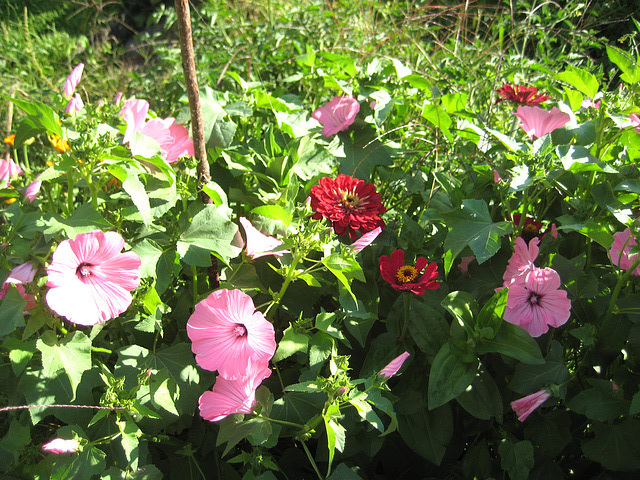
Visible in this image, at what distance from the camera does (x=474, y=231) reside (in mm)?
883

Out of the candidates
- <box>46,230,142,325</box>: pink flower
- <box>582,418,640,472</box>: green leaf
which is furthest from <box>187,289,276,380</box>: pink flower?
<box>582,418,640,472</box>: green leaf

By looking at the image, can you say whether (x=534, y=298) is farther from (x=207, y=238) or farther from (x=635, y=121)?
(x=207, y=238)

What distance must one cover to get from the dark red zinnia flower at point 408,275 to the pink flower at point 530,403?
0.76 ft

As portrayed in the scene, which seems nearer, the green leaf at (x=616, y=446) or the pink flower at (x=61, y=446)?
the pink flower at (x=61, y=446)

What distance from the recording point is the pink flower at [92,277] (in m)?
0.76

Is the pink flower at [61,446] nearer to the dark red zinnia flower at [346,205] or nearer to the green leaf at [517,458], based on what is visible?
the dark red zinnia flower at [346,205]

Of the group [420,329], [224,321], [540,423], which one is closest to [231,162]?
[224,321]

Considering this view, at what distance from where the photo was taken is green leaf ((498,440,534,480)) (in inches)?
34.4

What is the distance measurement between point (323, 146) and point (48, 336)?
2.02 feet

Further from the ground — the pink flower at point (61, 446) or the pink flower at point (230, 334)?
the pink flower at point (230, 334)

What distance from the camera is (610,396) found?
2.85 feet

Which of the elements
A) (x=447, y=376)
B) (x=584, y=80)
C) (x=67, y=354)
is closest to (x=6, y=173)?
(x=67, y=354)

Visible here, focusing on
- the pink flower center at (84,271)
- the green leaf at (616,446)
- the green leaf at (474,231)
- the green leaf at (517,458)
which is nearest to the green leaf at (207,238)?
the pink flower center at (84,271)

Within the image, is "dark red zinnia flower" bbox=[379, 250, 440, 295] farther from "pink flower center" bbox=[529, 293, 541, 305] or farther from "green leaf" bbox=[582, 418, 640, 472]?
"green leaf" bbox=[582, 418, 640, 472]
